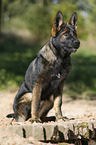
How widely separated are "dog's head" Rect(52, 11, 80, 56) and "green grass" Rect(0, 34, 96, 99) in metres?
6.85

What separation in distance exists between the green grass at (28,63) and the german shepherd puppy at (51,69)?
6384 mm

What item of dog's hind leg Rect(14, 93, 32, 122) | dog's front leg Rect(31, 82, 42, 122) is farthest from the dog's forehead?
dog's hind leg Rect(14, 93, 32, 122)

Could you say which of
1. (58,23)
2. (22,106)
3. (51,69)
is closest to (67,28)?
(58,23)

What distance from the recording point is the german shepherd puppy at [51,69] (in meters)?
4.00

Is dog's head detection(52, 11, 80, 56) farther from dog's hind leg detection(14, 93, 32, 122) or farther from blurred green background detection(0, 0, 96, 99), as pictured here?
blurred green background detection(0, 0, 96, 99)

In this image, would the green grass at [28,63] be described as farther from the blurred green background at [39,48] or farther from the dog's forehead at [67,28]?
the dog's forehead at [67,28]

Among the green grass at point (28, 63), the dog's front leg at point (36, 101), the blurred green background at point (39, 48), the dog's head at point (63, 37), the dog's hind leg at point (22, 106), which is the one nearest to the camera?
the dog's head at point (63, 37)

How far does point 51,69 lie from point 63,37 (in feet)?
1.98

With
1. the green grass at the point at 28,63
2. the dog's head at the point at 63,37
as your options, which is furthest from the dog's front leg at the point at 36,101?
the green grass at the point at 28,63

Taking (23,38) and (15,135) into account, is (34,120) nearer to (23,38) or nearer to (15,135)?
(15,135)

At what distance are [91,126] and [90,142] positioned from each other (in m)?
0.35

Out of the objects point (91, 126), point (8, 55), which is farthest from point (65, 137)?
point (8, 55)

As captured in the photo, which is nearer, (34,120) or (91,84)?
(34,120)

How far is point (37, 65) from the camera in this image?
4184 millimetres
